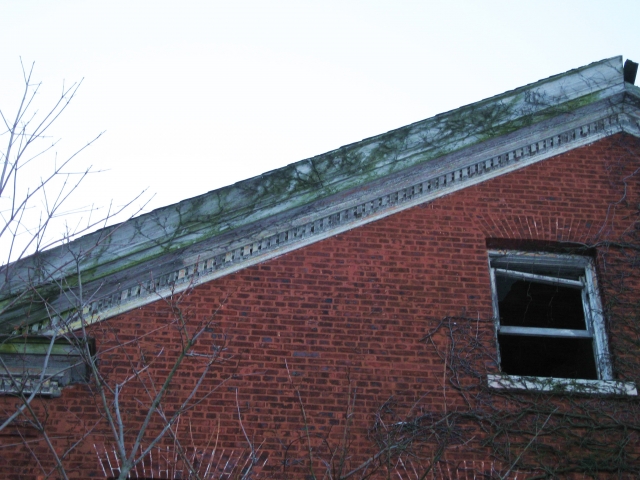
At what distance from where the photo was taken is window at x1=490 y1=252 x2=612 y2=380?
839 cm

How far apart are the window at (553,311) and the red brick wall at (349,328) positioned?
18 cm

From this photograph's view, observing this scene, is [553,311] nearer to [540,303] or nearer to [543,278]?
[540,303]

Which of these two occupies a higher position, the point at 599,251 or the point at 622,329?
the point at 599,251

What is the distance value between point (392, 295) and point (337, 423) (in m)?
1.47

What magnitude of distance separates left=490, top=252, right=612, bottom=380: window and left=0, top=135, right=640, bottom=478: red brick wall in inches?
7.2

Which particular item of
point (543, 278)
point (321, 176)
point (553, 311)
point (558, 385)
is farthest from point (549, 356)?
point (321, 176)

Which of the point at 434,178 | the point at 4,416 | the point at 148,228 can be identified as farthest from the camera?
the point at 434,178

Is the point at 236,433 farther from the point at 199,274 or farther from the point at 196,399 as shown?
the point at 199,274

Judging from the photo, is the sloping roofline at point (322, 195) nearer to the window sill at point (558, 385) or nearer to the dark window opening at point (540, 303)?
the dark window opening at point (540, 303)

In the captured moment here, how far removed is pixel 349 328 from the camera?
314 inches

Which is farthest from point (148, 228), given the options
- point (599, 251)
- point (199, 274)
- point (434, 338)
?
point (599, 251)

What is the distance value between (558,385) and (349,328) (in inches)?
81.8

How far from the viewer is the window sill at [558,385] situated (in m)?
7.79

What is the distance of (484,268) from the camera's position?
8.48 meters
